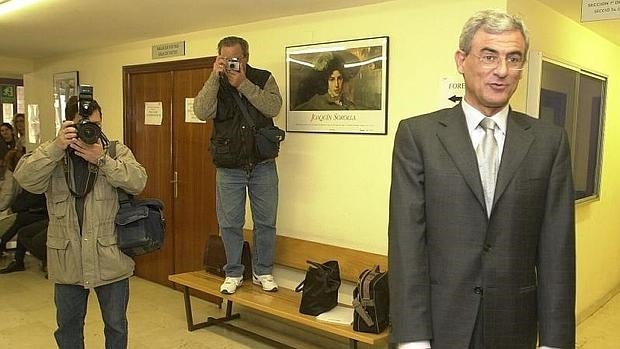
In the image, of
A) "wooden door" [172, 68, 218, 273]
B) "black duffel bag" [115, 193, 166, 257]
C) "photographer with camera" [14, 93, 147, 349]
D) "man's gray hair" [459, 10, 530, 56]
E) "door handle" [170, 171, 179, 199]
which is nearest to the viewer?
"man's gray hair" [459, 10, 530, 56]

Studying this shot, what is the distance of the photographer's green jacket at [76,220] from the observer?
7.88ft

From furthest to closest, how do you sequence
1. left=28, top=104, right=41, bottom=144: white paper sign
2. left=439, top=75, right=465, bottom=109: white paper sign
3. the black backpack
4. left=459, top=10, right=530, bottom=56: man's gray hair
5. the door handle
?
left=28, top=104, right=41, bottom=144: white paper sign → the door handle → left=439, top=75, right=465, bottom=109: white paper sign → the black backpack → left=459, top=10, right=530, bottom=56: man's gray hair

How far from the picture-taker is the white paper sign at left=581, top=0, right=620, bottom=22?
231 cm

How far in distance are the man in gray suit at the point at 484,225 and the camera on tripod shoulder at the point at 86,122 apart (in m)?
1.50

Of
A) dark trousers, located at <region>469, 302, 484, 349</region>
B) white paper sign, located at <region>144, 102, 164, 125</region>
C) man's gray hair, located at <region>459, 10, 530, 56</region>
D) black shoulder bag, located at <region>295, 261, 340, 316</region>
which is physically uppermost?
man's gray hair, located at <region>459, 10, 530, 56</region>

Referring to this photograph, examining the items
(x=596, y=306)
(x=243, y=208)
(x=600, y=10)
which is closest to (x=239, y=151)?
(x=243, y=208)

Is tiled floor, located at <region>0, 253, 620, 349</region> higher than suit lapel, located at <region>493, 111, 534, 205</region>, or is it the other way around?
suit lapel, located at <region>493, 111, 534, 205</region>

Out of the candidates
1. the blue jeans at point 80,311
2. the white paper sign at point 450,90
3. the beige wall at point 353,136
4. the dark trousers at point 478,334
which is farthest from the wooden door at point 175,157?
the dark trousers at point 478,334

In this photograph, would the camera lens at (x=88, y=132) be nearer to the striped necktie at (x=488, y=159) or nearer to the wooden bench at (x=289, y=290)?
the wooden bench at (x=289, y=290)

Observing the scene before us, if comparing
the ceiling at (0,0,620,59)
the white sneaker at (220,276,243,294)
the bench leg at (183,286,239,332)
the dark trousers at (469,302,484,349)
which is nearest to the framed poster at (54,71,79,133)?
the ceiling at (0,0,620,59)

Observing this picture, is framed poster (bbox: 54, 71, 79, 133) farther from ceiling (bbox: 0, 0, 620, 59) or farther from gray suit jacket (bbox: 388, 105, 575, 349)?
gray suit jacket (bbox: 388, 105, 575, 349)

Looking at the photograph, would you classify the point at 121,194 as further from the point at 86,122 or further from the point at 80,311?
the point at 80,311

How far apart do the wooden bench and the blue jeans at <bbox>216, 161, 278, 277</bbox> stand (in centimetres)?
21

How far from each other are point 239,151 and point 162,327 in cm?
153
